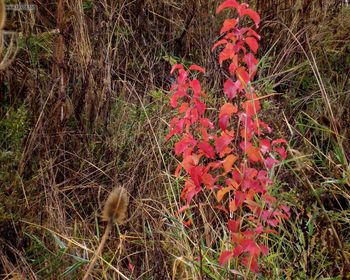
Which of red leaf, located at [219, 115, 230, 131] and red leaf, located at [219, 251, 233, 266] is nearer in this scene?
red leaf, located at [219, 251, 233, 266]

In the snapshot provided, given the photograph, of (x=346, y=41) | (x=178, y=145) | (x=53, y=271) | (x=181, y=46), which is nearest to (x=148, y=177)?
(x=178, y=145)

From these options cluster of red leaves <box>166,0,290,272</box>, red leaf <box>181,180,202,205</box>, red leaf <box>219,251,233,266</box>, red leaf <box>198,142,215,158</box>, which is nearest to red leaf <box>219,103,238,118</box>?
cluster of red leaves <box>166,0,290,272</box>

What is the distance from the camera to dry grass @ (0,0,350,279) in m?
2.65

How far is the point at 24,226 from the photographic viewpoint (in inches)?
123

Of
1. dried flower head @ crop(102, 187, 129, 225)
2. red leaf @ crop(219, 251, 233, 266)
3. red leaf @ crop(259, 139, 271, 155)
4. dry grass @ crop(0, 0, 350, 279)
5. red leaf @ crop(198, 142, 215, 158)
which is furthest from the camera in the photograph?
red leaf @ crop(198, 142, 215, 158)

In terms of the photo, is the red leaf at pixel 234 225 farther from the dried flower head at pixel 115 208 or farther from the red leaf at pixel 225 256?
the dried flower head at pixel 115 208

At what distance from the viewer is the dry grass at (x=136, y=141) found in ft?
8.68

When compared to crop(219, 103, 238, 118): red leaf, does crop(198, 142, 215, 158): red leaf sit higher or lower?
lower

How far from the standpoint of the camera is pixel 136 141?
359 centimetres

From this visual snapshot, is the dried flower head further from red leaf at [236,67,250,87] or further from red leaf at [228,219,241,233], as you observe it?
red leaf at [236,67,250,87]

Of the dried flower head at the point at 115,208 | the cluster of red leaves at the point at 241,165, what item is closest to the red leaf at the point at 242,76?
the cluster of red leaves at the point at 241,165

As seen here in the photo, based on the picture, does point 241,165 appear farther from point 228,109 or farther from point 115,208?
point 115,208

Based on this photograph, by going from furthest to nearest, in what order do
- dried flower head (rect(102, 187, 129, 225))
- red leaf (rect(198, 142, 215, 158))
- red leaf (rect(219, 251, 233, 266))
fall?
red leaf (rect(198, 142, 215, 158)) → red leaf (rect(219, 251, 233, 266)) → dried flower head (rect(102, 187, 129, 225))

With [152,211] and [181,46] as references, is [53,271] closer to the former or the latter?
[152,211]
